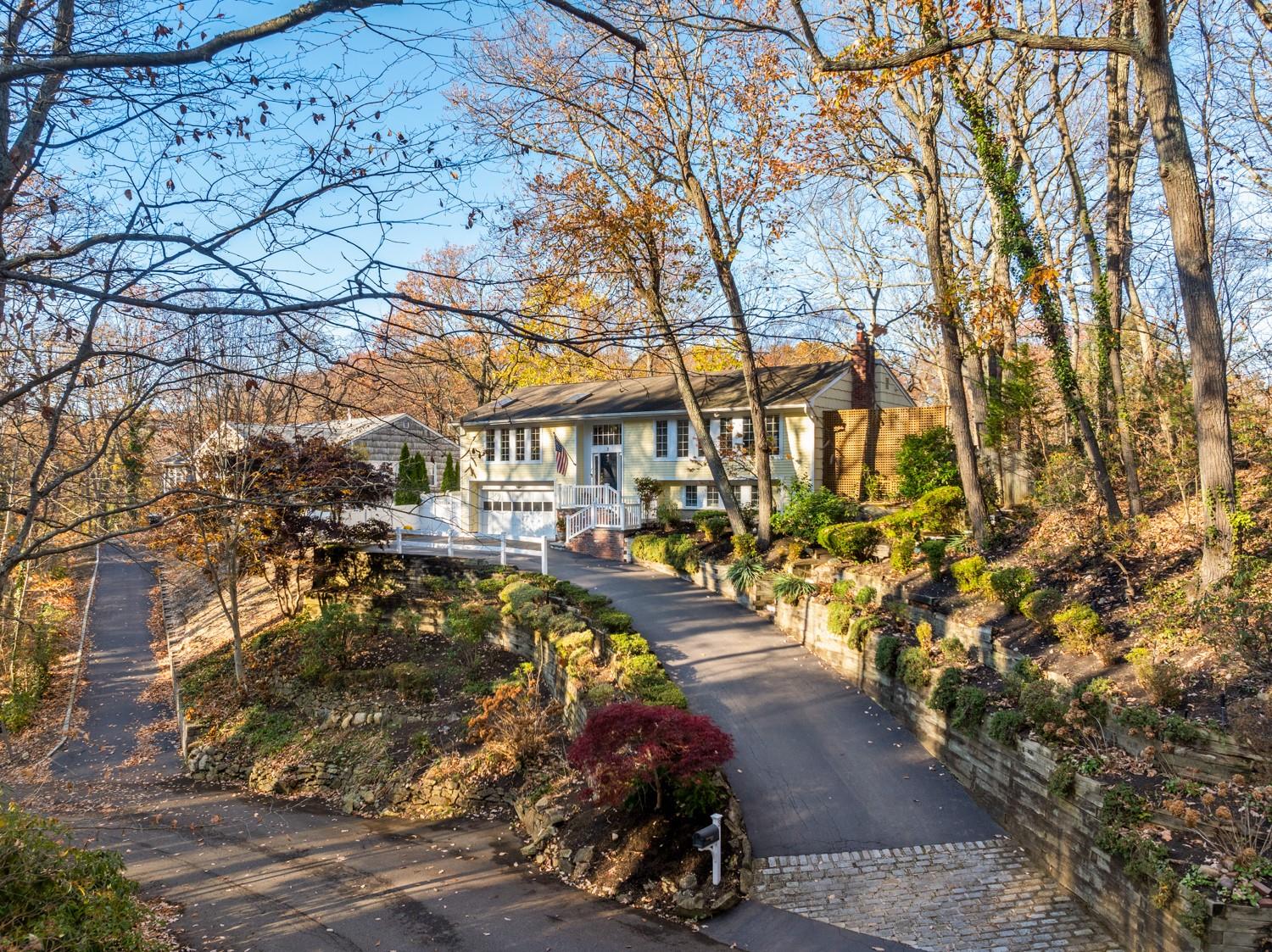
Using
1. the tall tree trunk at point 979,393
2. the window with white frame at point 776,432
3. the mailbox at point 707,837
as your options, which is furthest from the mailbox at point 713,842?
the window with white frame at point 776,432

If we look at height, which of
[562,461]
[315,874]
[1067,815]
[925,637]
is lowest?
[315,874]

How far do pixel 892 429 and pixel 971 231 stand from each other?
6.39 meters

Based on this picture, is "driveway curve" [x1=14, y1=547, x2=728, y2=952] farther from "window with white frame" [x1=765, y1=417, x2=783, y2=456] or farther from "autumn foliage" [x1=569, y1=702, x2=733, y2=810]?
"window with white frame" [x1=765, y1=417, x2=783, y2=456]

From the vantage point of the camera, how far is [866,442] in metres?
22.9

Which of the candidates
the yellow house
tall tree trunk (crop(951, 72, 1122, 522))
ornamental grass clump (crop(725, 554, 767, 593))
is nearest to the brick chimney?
the yellow house

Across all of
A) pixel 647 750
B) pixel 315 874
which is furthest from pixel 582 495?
pixel 647 750

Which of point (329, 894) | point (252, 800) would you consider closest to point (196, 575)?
point (252, 800)

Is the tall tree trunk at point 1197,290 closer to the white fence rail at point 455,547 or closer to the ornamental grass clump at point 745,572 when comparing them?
the ornamental grass clump at point 745,572

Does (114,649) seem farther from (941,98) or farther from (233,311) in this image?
(941,98)

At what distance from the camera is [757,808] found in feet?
31.9

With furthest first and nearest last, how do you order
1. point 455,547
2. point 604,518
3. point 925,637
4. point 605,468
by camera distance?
1. point 605,468
2. point 604,518
3. point 455,547
4. point 925,637

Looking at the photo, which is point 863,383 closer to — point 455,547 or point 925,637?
point 455,547

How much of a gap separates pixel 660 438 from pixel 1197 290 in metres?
17.0

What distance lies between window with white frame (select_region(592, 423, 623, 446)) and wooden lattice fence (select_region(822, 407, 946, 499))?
6.89 meters
